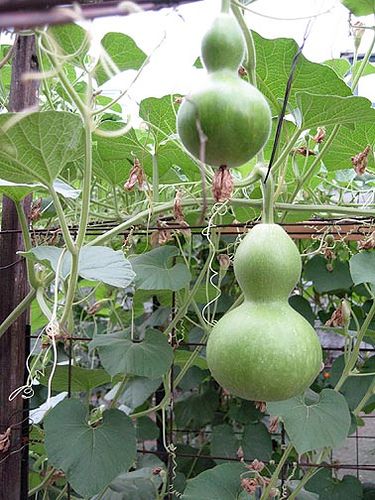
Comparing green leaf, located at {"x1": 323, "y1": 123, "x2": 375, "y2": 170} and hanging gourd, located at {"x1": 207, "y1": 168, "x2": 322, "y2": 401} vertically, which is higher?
green leaf, located at {"x1": 323, "y1": 123, "x2": 375, "y2": 170}

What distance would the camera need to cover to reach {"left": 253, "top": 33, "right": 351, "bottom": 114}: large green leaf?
668 mm

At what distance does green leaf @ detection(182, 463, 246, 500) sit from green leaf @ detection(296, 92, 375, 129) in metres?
0.53

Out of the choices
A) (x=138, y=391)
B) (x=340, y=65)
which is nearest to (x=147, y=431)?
(x=138, y=391)

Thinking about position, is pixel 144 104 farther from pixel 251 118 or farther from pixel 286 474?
pixel 286 474

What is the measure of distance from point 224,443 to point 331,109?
2.79 feet

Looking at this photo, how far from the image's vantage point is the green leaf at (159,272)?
865mm

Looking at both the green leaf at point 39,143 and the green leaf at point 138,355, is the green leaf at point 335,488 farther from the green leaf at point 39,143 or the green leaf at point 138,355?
the green leaf at point 39,143

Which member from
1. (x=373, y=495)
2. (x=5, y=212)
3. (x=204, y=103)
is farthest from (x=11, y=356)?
(x=373, y=495)

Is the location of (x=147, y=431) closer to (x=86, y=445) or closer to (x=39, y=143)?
(x=86, y=445)

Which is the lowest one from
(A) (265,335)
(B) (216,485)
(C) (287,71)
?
(B) (216,485)

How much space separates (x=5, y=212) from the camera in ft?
2.81

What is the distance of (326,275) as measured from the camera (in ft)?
4.19

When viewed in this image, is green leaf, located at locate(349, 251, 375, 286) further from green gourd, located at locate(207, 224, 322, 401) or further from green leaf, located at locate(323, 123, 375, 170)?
green gourd, located at locate(207, 224, 322, 401)

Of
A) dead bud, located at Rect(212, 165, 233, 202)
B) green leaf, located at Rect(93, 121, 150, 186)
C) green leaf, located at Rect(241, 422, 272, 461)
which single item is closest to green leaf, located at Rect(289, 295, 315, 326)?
green leaf, located at Rect(241, 422, 272, 461)
